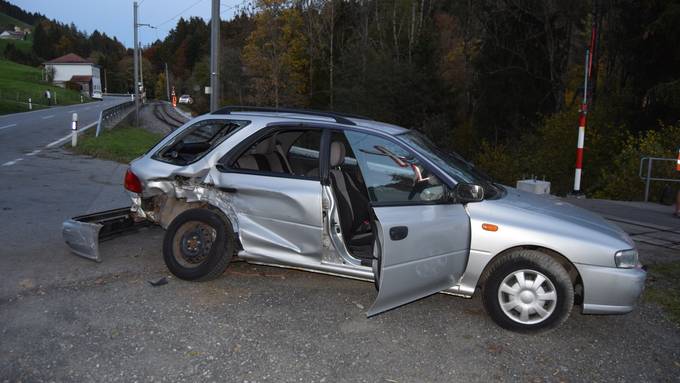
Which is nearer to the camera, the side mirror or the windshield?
the side mirror

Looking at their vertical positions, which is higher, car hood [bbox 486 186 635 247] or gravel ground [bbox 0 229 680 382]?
car hood [bbox 486 186 635 247]

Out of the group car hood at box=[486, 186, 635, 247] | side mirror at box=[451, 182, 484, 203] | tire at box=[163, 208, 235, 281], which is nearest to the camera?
side mirror at box=[451, 182, 484, 203]

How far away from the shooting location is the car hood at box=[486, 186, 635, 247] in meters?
4.41

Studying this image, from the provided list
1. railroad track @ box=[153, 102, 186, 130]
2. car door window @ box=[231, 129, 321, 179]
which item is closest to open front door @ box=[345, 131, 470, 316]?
car door window @ box=[231, 129, 321, 179]

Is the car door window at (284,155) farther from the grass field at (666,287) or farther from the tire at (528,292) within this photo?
the grass field at (666,287)

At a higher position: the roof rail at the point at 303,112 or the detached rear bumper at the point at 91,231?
the roof rail at the point at 303,112

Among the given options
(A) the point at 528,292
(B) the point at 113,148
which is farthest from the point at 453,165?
(B) the point at 113,148

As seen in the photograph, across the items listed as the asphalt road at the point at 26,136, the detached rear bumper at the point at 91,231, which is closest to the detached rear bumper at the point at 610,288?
the detached rear bumper at the point at 91,231

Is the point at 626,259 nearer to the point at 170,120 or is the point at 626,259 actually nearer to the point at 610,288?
the point at 610,288

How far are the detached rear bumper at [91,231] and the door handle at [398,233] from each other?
3.19 meters

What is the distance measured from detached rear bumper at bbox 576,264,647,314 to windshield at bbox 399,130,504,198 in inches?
38.6

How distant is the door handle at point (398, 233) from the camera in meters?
4.07

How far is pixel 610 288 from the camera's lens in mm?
4168

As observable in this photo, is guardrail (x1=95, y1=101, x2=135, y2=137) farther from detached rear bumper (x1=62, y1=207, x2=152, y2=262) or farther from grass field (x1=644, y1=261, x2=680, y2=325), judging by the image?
grass field (x1=644, y1=261, x2=680, y2=325)
